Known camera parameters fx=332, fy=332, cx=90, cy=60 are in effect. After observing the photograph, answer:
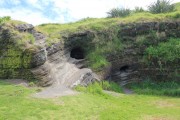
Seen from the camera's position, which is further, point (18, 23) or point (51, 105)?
point (18, 23)

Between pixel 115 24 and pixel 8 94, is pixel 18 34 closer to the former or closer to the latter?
pixel 8 94

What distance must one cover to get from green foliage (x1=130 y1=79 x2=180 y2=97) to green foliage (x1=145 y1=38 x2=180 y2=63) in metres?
1.54

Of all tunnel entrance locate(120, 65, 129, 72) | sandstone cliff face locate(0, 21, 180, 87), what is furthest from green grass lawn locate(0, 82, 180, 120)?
tunnel entrance locate(120, 65, 129, 72)

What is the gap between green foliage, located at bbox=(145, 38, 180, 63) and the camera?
2209cm

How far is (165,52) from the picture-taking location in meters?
22.5

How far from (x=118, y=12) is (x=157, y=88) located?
9.06 m

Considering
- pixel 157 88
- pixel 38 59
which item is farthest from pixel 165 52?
pixel 38 59

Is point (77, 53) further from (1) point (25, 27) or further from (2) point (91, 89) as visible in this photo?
(2) point (91, 89)

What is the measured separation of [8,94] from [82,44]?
31.9ft

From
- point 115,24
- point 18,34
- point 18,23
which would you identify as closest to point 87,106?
point 18,34

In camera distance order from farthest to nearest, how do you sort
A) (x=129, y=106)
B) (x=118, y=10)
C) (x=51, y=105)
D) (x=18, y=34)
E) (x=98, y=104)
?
(x=118, y=10), (x=18, y=34), (x=129, y=106), (x=98, y=104), (x=51, y=105)

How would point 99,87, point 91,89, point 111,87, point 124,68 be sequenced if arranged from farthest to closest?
point 124,68, point 111,87, point 99,87, point 91,89

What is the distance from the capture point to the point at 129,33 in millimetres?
24000

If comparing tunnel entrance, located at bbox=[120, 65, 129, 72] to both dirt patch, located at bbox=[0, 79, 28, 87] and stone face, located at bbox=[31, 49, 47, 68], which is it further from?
dirt patch, located at bbox=[0, 79, 28, 87]
